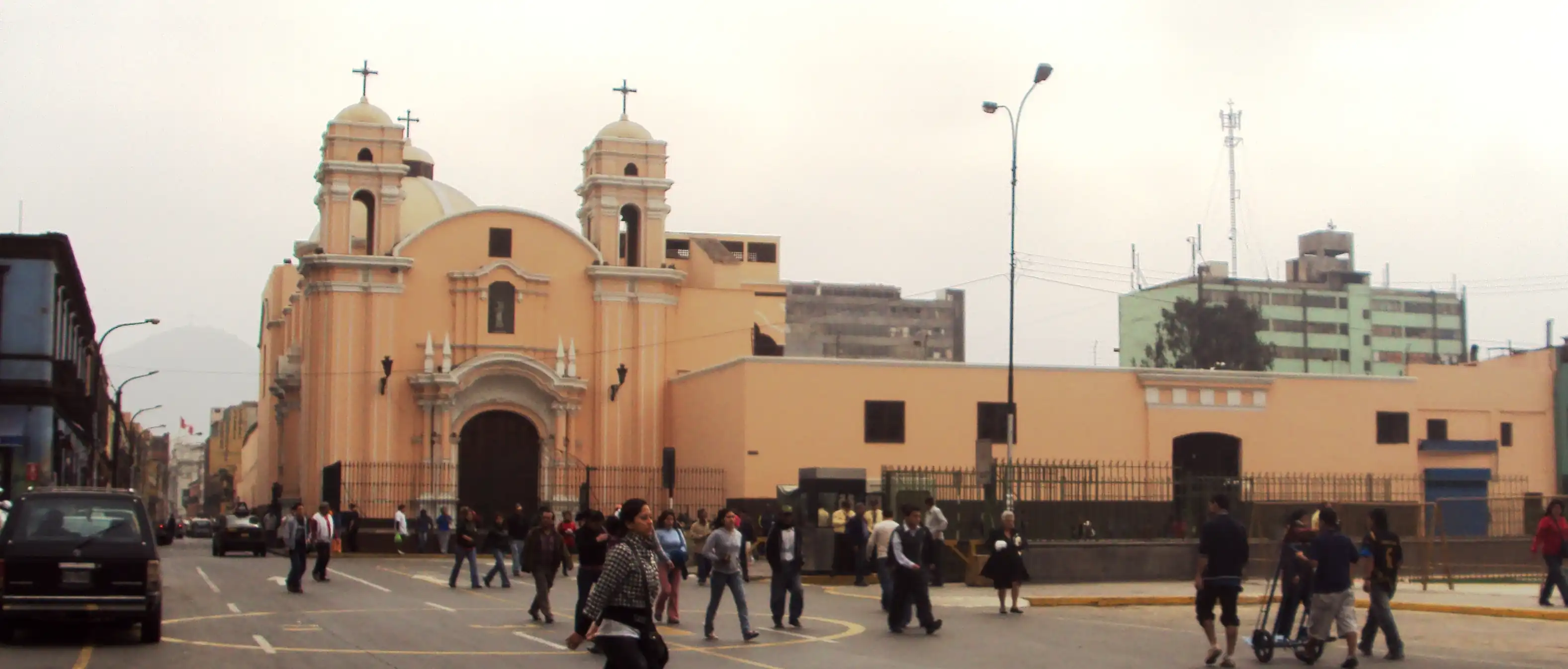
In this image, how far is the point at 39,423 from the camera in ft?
133

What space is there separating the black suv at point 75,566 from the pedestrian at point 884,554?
8.40m

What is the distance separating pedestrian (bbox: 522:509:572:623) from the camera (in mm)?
21297

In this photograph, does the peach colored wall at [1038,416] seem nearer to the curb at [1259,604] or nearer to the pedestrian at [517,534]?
the pedestrian at [517,534]

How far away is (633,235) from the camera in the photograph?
5606 centimetres

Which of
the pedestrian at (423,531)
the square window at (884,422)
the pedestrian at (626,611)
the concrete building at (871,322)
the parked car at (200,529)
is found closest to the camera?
the pedestrian at (626,611)

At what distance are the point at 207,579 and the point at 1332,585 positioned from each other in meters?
21.3

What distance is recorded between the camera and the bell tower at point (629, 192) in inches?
2168

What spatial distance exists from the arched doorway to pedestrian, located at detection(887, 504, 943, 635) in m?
32.3

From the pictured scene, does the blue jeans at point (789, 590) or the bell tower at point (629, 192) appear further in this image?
the bell tower at point (629, 192)

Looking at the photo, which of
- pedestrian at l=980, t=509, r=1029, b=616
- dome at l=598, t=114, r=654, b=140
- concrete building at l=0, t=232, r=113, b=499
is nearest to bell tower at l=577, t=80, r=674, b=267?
Answer: dome at l=598, t=114, r=654, b=140

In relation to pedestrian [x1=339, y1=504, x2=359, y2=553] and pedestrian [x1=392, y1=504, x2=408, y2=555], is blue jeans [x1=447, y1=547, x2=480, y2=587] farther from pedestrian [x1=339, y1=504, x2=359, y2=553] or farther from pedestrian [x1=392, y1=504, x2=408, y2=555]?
pedestrian [x1=339, y1=504, x2=359, y2=553]

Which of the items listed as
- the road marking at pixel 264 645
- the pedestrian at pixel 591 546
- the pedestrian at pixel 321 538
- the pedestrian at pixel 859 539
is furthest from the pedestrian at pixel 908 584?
the pedestrian at pixel 321 538

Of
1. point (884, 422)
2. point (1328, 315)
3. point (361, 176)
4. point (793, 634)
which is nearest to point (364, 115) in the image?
point (361, 176)

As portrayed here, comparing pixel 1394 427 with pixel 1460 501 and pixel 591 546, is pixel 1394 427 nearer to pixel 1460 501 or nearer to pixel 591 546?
pixel 1460 501
